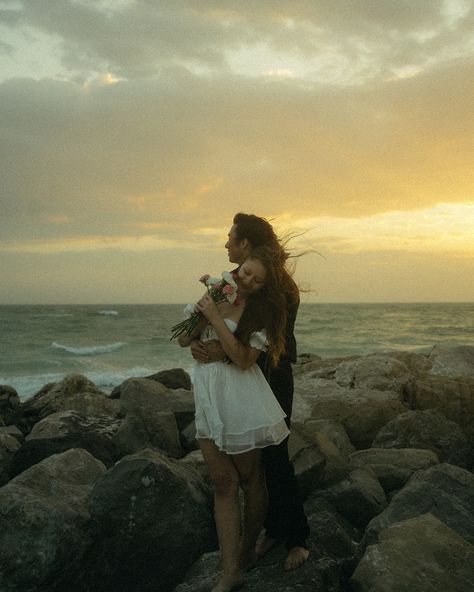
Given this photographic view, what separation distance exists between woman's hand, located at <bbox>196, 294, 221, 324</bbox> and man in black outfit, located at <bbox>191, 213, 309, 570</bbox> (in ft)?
0.63

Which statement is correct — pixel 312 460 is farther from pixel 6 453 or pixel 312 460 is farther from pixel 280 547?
pixel 6 453

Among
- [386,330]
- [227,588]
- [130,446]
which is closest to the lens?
[227,588]

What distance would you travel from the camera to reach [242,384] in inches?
149

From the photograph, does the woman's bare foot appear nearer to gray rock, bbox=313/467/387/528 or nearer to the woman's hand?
gray rock, bbox=313/467/387/528

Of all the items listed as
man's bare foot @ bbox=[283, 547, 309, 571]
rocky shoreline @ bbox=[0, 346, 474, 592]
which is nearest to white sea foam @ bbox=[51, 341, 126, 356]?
rocky shoreline @ bbox=[0, 346, 474, 592]

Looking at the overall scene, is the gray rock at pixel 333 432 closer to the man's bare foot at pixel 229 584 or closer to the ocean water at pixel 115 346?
the man's bare foot at pixel 229 584

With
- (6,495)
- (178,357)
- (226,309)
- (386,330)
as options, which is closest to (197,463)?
(6,495)

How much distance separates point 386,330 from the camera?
4888 centimetres

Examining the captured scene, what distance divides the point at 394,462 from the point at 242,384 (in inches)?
105

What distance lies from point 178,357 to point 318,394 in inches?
812

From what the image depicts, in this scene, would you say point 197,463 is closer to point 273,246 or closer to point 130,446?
point 130,446

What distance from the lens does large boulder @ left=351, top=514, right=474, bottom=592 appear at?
3500 millimetres

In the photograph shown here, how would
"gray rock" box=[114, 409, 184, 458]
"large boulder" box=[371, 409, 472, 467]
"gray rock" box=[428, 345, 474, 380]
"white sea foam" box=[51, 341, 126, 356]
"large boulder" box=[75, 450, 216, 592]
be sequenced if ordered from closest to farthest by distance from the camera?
"large boulder" box=[75, 450, 216, 592] < "large boulder" box=[371, 409, 472, 467] < "gray rock" box=[114, 409, 184, 458] < "gray rock" box=[428, 345, 474, 380] < "white sea foam" box=[51, 341, 126, 356]

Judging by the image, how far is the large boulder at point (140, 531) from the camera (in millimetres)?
4348
